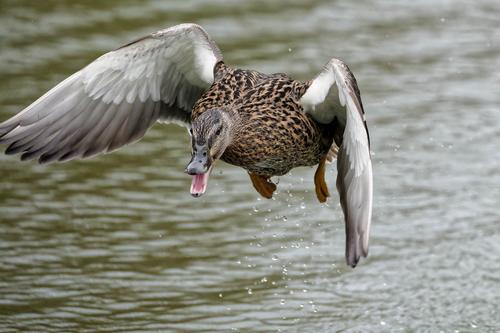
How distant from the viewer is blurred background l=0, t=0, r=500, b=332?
28.8ft

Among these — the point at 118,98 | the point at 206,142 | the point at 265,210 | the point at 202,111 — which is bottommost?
the point at 265,210

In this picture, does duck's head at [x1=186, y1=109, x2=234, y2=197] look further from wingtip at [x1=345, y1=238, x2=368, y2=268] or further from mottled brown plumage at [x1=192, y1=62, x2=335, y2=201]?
wingtip at [x1=345, y1=238, x2=368, y2=268]

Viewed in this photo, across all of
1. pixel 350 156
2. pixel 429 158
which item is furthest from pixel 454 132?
pixel 350 156

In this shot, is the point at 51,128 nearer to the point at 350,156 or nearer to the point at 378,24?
the point at 350,156

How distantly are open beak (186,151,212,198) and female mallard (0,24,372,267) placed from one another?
0.49 feet

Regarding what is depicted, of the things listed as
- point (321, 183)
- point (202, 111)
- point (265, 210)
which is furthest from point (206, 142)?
point (265, 210)

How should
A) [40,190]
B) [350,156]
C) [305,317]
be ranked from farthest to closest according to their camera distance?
[40,190] < [305,317] < [350,156]

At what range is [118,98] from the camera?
26.9ft

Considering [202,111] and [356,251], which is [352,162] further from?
[202,111]

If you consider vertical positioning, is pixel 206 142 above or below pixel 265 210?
above

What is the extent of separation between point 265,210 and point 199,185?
3162mm

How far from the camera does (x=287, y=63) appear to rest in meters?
12.2

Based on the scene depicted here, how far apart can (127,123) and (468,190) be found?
315 centimetres

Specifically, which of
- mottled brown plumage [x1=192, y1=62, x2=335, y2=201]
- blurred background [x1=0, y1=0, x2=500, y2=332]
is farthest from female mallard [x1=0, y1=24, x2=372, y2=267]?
blurred background [x1=0, y1=0, x2=500, y2=332]
